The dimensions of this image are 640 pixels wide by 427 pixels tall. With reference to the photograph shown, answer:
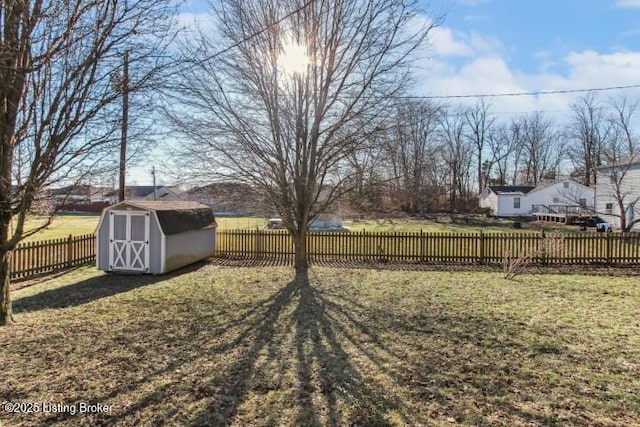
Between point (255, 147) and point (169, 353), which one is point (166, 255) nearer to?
point (255, 147)

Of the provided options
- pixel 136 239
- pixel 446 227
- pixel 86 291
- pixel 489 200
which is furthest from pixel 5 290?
pixel 489 200

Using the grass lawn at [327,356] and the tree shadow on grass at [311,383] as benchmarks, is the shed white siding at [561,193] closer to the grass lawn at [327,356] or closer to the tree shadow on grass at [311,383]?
the grass lawn at [327,356]

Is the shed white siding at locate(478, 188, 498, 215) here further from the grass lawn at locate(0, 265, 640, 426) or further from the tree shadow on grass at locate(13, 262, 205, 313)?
the tree shadow on grass at locate(13, 262, 205, 313)

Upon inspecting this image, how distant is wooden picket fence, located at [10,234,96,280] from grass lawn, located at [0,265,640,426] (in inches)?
75.2

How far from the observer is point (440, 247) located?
13.3 meters

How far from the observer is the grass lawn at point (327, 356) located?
138 inches

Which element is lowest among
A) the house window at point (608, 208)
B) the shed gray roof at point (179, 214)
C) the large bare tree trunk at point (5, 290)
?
the large bare tree trunk at point (5, 290)

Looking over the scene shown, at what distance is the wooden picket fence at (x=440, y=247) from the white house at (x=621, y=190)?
469 inches

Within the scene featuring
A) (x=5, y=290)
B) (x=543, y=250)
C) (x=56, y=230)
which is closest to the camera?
(x=5, y=290)

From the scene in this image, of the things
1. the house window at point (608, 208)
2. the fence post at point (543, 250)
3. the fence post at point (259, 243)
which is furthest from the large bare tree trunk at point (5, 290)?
the house window at point (608, 208)

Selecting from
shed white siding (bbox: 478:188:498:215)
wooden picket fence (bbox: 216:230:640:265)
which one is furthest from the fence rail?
shed white siding (bbox: 478:188:498:215)

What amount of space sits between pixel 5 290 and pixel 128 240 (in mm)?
4777

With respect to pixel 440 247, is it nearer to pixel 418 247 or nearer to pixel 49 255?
pixel 418 247

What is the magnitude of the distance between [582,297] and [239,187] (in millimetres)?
8842
